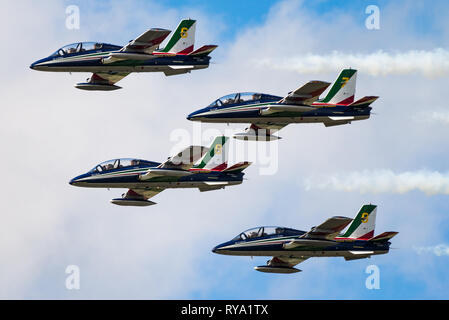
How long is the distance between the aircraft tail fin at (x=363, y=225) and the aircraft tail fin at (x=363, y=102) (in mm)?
7712

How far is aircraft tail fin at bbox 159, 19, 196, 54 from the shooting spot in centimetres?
10412

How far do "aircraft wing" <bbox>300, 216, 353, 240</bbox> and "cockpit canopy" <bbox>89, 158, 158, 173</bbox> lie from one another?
13.4 m

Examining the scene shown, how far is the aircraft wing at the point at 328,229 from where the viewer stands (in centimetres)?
9756

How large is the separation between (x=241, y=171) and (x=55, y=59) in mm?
17007

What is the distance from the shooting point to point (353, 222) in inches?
4040

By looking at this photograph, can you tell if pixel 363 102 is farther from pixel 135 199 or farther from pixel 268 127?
pixel 135 199

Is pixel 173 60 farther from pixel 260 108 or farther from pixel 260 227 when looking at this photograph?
pixel 260 227

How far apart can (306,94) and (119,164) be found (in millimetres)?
15229

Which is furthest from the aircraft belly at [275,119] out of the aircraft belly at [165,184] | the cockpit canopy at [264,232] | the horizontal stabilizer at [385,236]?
the horizontal stabilizer at [385,236]

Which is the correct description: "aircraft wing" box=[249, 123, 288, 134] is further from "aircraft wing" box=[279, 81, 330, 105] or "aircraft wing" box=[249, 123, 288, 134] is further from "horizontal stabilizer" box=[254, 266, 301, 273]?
"horizontal stabilizer" box=[254, 266, 301, 273]
